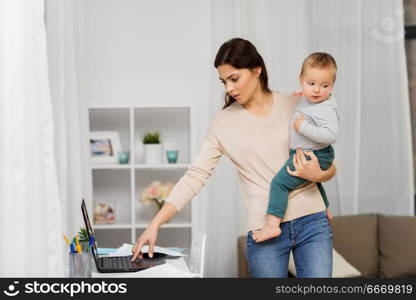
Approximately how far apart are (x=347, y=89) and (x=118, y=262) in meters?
2.42

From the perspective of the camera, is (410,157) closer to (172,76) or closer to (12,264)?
(172,76)

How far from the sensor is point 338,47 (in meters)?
4.26

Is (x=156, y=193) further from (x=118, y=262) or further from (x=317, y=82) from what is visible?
(x=317, y=82)

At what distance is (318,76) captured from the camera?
212 cm

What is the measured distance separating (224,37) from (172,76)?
411 millimetres

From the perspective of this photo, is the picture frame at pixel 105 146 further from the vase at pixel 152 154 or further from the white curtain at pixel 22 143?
the white curtain at pixel 22 143

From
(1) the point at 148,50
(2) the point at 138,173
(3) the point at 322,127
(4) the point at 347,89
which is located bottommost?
(2) the point at 138,173

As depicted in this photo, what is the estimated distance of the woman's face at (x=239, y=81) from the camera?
2.09m

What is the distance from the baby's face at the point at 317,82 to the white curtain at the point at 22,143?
0.94 m

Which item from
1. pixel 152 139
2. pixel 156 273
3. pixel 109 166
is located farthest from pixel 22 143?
pixel 152 139

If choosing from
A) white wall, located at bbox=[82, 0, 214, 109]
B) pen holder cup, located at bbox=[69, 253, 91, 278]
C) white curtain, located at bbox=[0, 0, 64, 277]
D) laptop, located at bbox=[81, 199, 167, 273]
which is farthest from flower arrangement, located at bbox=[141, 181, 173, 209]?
white curtain, located at bbox=[0, 0, 64, 277]

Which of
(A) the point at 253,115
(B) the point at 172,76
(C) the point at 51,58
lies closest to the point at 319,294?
(A) the point at 253,115

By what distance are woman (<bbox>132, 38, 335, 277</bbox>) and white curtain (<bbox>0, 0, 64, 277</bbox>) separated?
688 mm

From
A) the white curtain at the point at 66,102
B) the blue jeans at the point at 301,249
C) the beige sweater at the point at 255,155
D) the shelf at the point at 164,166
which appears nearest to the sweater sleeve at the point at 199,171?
the beige sweater at the point at 255,155
